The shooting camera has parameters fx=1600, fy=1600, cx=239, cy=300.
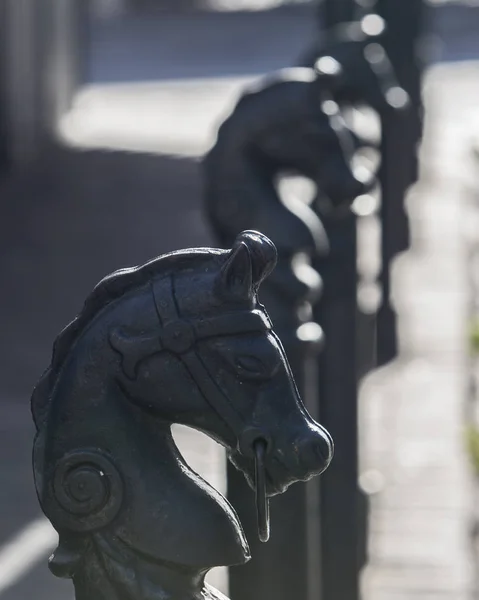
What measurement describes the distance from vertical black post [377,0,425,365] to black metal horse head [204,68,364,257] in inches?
113

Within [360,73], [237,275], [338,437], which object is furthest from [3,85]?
[237,275]

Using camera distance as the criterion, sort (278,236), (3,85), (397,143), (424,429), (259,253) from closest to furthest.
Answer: (259,253) → (278,236) → (424,429) → (397,143) → (3,85)

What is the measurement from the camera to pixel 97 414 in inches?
97.3

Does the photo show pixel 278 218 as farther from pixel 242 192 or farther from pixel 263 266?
pixel 263 266

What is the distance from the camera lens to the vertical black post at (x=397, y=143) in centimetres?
911

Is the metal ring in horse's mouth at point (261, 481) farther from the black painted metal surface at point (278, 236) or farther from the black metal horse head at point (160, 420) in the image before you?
the black painted metal surface at point (278, 236)

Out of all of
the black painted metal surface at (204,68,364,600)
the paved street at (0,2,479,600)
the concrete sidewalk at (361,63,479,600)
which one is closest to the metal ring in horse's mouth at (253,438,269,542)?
the black painted metal surface at (204,68,364,600)

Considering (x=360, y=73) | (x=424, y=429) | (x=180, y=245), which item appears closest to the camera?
(x=360, y=73)

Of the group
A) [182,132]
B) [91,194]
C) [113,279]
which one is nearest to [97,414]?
[113,279]

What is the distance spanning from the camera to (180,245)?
11.4 metres

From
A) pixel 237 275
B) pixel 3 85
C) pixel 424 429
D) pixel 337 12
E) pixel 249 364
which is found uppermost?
pixel 237 275

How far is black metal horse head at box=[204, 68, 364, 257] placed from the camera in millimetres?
4305

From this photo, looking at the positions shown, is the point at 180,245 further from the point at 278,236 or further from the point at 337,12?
the point at 278,236

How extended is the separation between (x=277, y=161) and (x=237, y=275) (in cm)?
233
